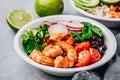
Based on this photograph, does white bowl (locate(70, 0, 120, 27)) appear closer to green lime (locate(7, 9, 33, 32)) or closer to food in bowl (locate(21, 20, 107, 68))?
food in bowl (locate(21, 20, 107, 68))

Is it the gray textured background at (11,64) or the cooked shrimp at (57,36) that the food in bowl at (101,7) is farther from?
the cooked shrimp at (57,36)

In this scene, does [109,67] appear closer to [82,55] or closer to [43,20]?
[82,55]

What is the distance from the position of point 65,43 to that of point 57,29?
9 cm

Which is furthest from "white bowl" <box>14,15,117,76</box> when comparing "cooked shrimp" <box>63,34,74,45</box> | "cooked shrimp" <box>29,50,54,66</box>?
→ "cooked shrimp" <box>63,34,74,45</box>

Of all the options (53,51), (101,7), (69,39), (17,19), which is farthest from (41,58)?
(101,7)

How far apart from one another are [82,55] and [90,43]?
0.09m

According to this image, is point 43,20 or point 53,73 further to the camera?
point 43,20

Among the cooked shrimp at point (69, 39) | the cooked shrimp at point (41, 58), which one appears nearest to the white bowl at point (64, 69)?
the cooked shrimp at point (41, 58)

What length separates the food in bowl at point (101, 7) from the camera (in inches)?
53.0

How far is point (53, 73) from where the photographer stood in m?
1.06

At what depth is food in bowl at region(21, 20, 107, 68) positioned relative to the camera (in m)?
1.05

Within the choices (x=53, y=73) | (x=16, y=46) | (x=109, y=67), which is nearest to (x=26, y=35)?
(x=16, y=46)

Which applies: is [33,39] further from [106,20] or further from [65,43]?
[106,20]

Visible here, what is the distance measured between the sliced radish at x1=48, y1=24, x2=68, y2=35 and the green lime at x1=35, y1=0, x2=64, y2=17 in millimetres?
162
